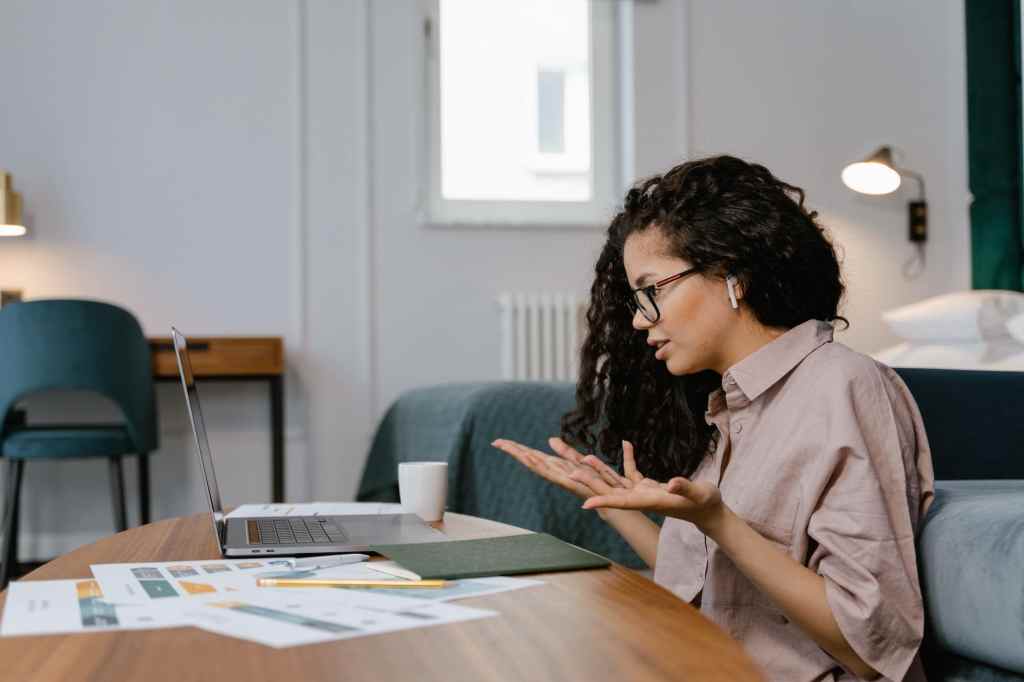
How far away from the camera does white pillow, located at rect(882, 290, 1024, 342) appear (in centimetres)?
321

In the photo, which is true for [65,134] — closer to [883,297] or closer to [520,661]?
[883,297]

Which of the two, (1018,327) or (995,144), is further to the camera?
(995,144)

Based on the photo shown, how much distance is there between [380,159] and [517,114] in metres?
0.58

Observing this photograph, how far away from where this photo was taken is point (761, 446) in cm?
111

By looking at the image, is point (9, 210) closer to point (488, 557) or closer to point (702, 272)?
point (702, 272)

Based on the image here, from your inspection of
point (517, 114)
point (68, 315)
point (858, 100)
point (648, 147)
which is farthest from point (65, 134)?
point (858, 100)

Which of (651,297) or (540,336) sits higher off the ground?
(651,297)

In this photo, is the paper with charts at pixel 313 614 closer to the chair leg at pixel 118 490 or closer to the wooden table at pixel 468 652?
the wooden table at pixel 468 652

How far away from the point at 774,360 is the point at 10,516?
2.61 meters

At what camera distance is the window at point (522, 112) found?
4.20m

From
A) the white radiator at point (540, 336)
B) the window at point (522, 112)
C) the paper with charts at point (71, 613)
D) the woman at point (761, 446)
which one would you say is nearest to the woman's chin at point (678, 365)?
the woman at point (761, 446)

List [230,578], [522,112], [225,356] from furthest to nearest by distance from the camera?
1. [522,112]
2. [225,356]
3. [230,578]

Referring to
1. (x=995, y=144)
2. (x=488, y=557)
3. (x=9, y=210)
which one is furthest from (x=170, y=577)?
(x=995, y=144)

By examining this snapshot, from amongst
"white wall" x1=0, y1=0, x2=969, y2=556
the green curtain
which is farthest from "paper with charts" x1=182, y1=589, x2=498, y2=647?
the green curtain
